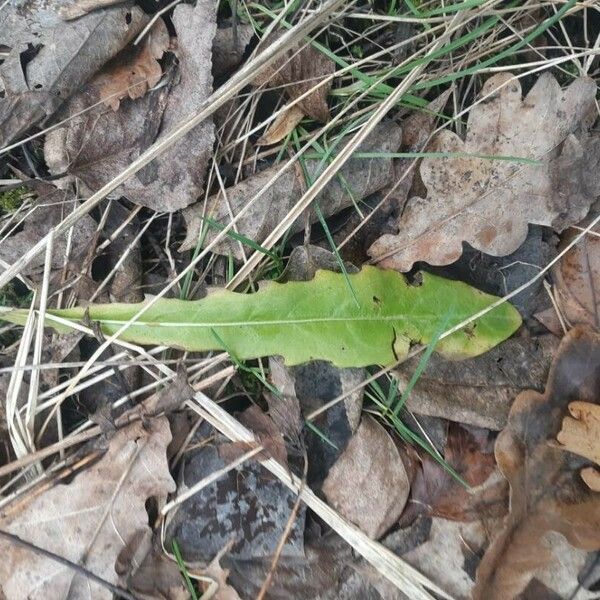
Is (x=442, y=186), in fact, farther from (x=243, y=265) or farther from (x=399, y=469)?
(x=399, y=469)

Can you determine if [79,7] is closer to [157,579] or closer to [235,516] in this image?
[235,516]

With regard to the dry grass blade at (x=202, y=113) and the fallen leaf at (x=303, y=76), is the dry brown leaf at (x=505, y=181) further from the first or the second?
the dry grass blade at (x=202, y=113)

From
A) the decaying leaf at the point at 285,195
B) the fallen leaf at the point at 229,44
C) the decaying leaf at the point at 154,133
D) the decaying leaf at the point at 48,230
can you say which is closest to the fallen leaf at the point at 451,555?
the decaying leaf at the point at 285,195

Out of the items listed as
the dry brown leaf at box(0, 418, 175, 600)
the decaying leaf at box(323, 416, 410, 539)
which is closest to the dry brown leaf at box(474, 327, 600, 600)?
the decaying leaf at box(323, 416, 410, 539)

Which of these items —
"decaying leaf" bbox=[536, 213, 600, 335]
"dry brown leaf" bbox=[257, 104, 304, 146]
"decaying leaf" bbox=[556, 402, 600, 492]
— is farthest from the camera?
"dry brown leaf" bbox=[257, 104, 304, 146]

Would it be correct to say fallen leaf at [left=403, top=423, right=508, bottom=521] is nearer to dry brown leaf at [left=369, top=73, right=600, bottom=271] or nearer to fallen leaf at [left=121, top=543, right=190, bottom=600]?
dry brown leaf at [left=369, top=73, right=600, bottom=271]

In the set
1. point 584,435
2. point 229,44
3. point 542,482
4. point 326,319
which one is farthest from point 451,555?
point 229,44
